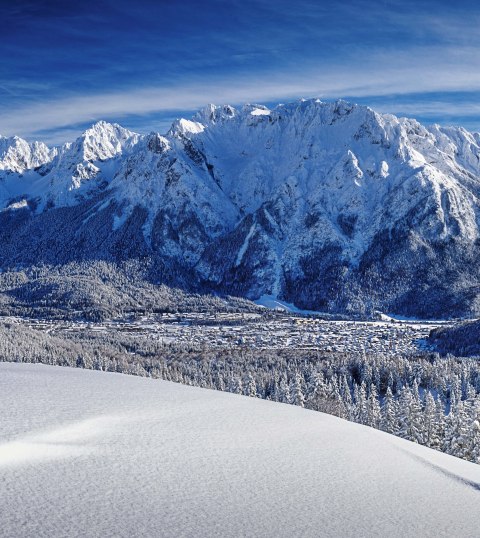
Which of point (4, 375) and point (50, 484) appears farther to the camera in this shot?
point (4, 375)

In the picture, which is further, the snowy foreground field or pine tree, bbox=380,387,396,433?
pine tree, bbox=380,387,396,433

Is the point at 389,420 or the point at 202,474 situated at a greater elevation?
the point at 202,474

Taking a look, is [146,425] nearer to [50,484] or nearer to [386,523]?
[50,484]

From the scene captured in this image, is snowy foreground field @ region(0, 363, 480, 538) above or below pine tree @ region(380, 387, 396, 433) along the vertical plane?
above

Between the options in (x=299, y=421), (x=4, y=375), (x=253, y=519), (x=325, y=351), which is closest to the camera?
(x=253, y=519)

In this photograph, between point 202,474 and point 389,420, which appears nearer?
point 202,474

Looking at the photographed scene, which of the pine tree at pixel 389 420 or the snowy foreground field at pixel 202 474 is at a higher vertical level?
the snowy foreground field at pixel 202 474

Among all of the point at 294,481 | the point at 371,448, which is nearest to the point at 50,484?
the point at 294,481

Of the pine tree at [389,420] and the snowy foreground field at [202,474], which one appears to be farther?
the pine tree at [389,420]
